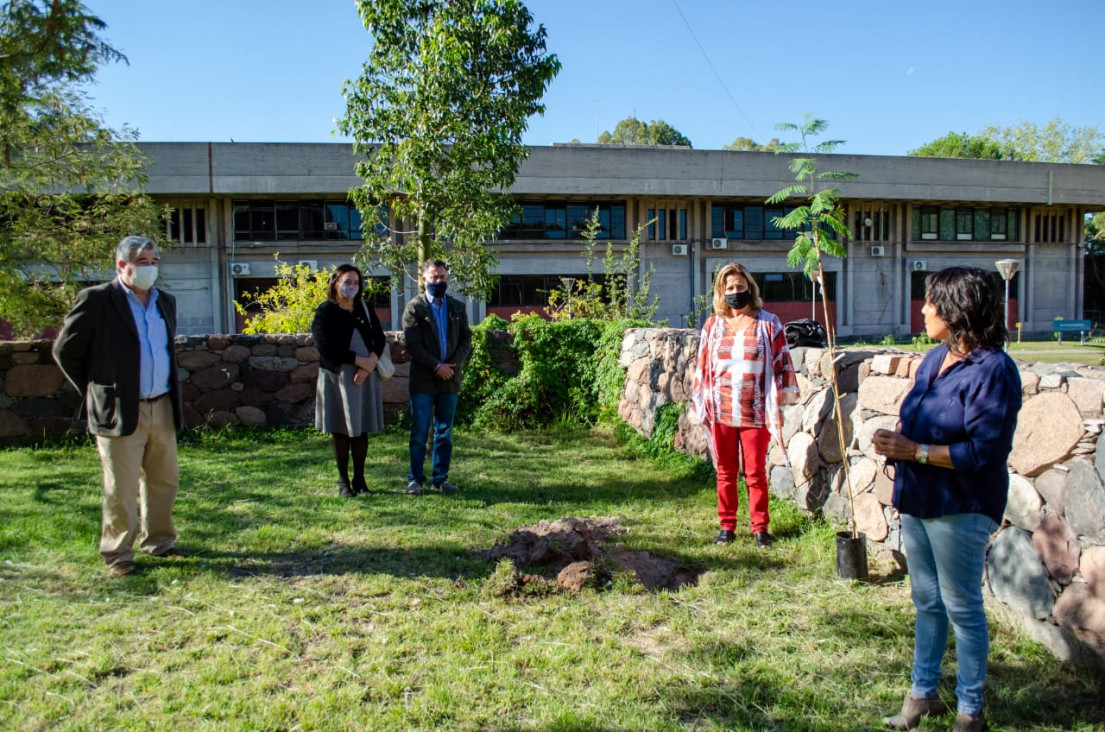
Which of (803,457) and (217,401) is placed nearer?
(803,457)

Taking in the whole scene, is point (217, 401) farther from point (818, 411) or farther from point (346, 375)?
point (818, 411)

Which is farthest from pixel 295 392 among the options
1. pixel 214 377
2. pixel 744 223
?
pixel 744 223

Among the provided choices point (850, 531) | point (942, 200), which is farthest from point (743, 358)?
point (942, 200)

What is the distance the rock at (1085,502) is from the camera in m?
2.94

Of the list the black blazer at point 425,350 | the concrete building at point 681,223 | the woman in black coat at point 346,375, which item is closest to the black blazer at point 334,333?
the woman in black coat at point 346,375

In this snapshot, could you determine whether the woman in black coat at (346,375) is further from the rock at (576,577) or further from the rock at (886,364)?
the rock at (886,364)

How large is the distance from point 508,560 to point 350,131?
5.59 m

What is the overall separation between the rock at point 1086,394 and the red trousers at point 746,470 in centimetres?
178

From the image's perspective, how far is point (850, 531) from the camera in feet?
14.6

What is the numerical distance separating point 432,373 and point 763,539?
2.87 m

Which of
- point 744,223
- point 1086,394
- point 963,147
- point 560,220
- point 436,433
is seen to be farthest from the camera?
point 963,147

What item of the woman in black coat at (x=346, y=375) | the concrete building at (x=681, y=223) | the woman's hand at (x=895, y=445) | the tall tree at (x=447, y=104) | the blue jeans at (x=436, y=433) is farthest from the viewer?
the concrete building at (x=681, y=223)

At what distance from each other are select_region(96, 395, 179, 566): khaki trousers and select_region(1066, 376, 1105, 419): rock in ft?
15.4

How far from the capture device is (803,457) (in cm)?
509
